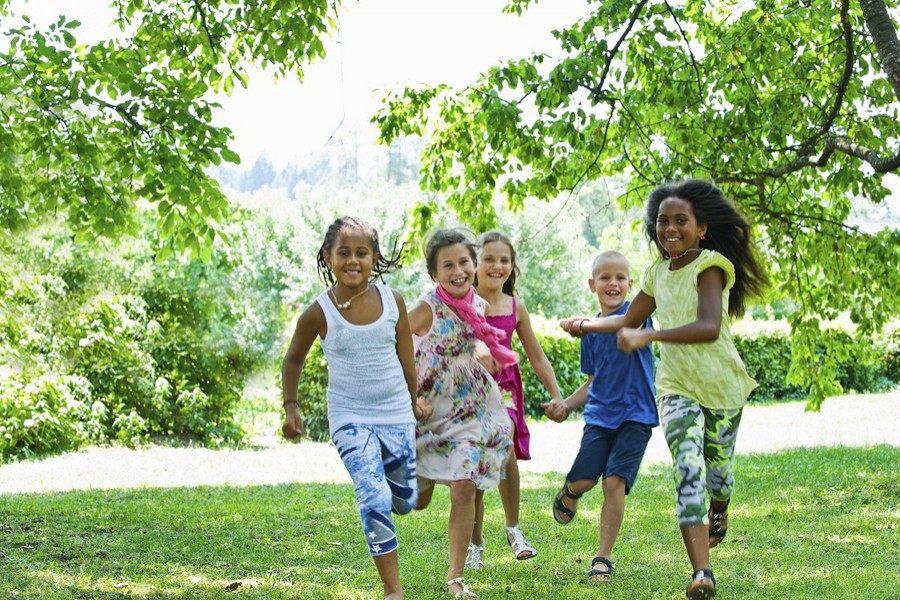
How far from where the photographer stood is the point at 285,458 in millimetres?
12703

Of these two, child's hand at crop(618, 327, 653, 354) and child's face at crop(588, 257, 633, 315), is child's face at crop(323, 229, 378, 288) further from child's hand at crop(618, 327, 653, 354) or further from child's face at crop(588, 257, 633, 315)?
child's face at crop(588, 257, 633, 315)

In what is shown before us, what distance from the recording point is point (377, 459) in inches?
167

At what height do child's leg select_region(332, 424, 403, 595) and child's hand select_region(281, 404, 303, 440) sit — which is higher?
child's hand select_region(281, 404, 303, 440)

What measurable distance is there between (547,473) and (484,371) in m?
5.62

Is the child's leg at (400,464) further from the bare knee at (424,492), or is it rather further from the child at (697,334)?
the child at (697,334)

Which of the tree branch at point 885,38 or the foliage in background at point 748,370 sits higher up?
the tree branch at point 885,38

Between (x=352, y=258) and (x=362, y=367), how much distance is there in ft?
1.65

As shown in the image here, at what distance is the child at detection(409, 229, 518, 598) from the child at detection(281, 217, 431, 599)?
0.33 meters

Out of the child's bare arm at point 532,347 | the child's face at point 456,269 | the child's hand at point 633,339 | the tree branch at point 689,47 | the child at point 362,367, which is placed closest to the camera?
the child's hand at point 633,339

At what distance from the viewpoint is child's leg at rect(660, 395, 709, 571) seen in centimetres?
418

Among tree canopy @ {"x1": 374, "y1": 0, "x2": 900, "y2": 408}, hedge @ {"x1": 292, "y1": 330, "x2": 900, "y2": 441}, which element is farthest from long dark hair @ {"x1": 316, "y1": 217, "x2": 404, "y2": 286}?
hedge @ {"x1": 292, "y1": 330, "x2": 900, "y2": 441}

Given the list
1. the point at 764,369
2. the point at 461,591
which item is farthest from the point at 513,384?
the point at 764,369

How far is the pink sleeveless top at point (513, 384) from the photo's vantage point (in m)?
5.36

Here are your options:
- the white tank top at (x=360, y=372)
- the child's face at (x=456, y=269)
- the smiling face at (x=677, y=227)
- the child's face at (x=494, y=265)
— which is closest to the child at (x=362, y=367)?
the white tank top at (x=360, y=372)
